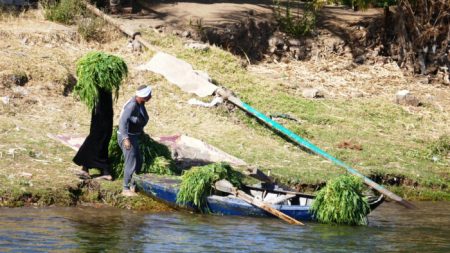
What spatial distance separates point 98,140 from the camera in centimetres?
1381

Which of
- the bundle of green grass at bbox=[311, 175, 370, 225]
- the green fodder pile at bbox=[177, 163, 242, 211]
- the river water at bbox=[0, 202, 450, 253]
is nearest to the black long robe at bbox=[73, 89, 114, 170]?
the river water at bbox=[0, 202, 450, 253]

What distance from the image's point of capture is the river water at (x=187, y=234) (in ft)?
36.9

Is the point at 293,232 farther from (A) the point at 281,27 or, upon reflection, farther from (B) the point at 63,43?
(A) the point at 281,27

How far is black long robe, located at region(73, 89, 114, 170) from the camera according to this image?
13.8 m

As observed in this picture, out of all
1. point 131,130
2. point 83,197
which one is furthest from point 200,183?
point 83,197

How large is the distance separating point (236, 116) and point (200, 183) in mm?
5500

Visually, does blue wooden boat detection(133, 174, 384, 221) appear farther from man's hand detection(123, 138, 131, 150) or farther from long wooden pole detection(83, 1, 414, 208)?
long wooden pole detection(83, 1, 414, 208)

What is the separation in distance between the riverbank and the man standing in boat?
0.31 metres

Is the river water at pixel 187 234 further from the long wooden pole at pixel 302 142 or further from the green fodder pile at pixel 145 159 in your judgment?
the green fodder pile at pixel 145 159

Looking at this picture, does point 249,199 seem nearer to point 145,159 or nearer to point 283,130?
point 145,159

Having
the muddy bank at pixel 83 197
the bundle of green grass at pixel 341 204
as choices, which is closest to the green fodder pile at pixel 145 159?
the muddy bank at pixel 83 197

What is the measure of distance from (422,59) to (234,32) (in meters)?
4.59

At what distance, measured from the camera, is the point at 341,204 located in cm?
1284

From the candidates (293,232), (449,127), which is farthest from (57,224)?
(449,127)
